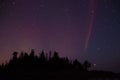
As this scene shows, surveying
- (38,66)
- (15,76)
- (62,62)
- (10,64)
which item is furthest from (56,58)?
(15,76)

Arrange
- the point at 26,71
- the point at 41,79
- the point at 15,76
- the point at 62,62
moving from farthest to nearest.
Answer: the point at 62,62 → the point at 26,71 → the point at 15,76 → the point at 41,79

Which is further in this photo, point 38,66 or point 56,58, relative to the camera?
point 56,58

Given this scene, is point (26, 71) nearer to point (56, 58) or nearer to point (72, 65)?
point (56, 58)

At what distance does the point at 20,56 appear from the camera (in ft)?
434

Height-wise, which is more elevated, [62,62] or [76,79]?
[62,62]

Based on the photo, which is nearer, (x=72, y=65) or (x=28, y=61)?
(x=28, y=61)

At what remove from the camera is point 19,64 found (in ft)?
395

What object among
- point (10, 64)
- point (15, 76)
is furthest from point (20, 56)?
point (15, 76)

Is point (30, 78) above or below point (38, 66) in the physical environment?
below

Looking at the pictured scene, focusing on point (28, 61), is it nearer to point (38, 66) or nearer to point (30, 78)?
point (38, 66)

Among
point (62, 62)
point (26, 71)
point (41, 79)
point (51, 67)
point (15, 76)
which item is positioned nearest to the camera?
point (41, 79)

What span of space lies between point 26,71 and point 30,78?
66.4 ft

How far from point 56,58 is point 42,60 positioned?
7.87 meters

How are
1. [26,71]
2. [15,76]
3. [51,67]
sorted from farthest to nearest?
[51,67] → [26,71] → [15,76]
